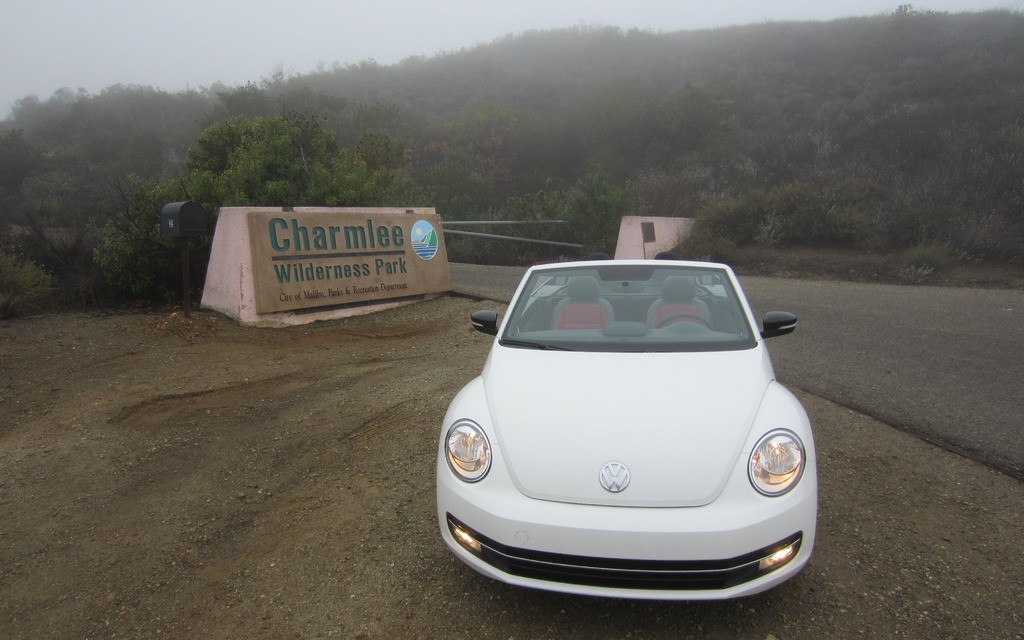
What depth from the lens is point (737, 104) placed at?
3250cm

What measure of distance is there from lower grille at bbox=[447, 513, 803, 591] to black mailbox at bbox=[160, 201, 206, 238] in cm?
682

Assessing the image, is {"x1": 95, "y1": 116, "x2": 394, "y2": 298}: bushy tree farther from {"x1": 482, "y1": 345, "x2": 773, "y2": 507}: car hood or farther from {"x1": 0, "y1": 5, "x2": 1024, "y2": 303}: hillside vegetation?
{"x1": 482, "y1": 345, "x2": 773, "y2": 507}: car hood

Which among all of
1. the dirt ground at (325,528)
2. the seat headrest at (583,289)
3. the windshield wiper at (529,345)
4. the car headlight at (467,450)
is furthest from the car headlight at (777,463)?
the seat headrest at (583,289)

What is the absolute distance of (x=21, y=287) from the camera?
8.55m

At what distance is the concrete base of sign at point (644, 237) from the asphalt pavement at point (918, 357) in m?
4.49

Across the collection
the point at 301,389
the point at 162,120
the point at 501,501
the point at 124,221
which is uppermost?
the point at 162,120

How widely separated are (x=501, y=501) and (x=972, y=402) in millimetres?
4678

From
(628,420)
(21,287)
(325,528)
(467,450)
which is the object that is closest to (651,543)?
(628,420)

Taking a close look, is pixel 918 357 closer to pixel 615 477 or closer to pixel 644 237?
pixel 615 477

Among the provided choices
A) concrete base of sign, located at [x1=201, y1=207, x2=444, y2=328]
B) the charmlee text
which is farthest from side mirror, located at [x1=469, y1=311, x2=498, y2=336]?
the charmlee text

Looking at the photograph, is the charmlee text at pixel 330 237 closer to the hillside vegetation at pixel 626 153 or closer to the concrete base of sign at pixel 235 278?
the concrete base of sign at pixel 235 278

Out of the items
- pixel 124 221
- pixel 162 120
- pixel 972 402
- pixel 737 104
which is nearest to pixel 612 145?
pixel 737 104

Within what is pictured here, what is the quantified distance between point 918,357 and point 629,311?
445cm

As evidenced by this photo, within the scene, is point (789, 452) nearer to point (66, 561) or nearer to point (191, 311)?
point (66, 561)
